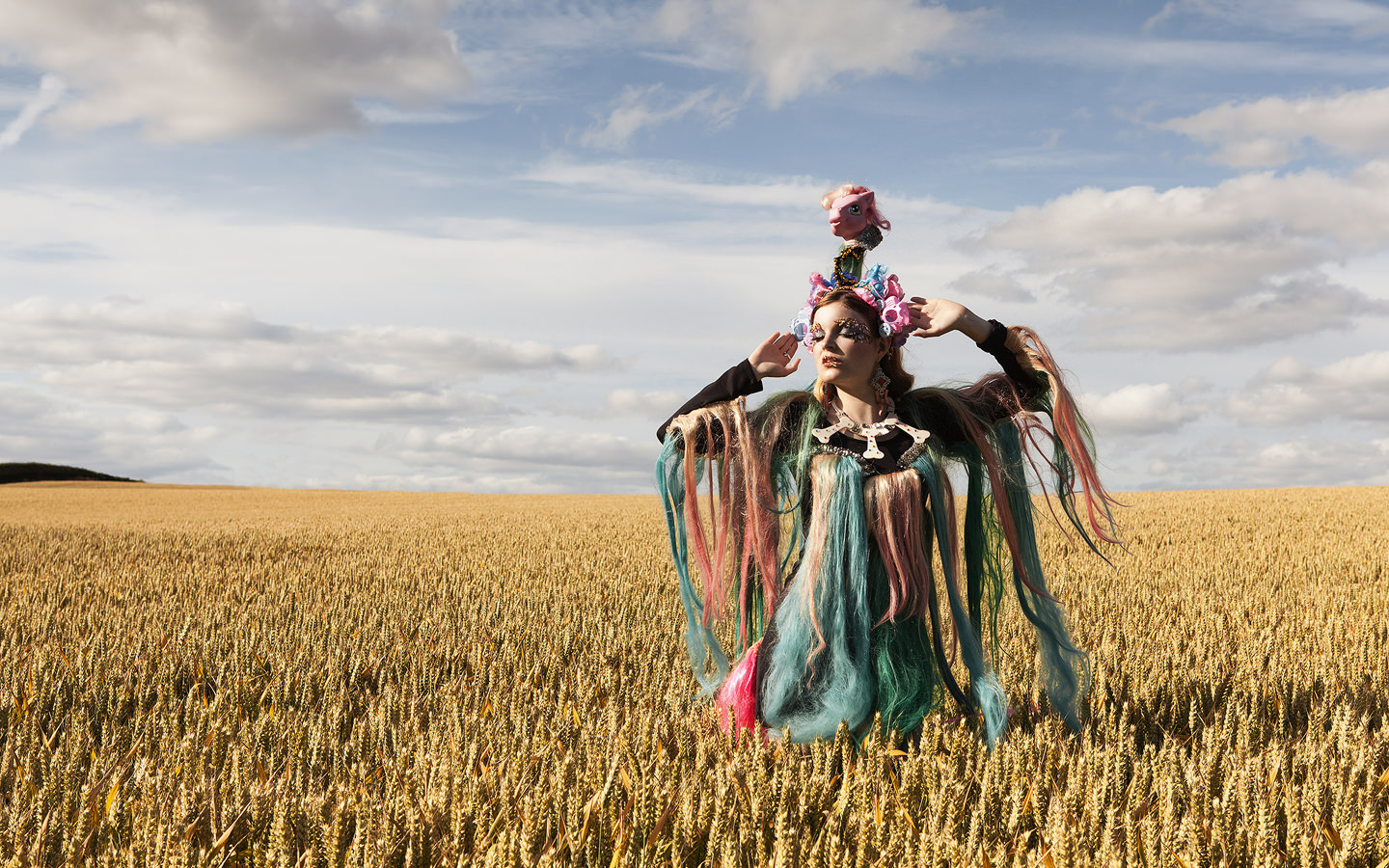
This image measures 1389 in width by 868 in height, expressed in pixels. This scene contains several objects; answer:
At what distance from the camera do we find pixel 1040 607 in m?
4.07

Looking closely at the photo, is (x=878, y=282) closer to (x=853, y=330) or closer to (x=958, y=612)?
(x=853, y=330)

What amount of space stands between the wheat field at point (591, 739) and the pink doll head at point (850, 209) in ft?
6.45

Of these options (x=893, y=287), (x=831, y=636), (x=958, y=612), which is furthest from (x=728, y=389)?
(x=958, y=612)

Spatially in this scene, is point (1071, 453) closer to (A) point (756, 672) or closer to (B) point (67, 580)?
(A) point (756, 672)

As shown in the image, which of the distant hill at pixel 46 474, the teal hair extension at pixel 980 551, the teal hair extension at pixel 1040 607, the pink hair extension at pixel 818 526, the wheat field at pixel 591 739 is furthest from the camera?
the distant hill at pixel 46 474

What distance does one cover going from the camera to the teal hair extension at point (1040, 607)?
4016mm

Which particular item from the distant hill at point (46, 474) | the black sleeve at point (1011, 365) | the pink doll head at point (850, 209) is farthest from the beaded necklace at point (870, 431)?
the distant hill at point (46, 474)

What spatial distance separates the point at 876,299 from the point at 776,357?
465 millimetres

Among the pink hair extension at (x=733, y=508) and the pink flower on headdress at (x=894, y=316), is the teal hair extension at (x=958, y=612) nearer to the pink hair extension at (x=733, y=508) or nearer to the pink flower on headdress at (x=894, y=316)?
the pink flower on headdress at (x=894, y=316)

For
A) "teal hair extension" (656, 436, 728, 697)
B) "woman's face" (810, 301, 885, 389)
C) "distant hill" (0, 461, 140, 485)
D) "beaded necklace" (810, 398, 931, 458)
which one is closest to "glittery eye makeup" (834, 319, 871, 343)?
"woman's face" (810, 301, 885, 389)

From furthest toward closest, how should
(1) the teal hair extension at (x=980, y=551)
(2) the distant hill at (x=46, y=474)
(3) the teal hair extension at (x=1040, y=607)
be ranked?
(2) the distant hill at (x=46, y=474) < (1) the teal hair extension at (x=980, y=551) < (3) the teal hair extension at (x=1040, y=607)

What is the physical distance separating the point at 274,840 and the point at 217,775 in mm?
1246

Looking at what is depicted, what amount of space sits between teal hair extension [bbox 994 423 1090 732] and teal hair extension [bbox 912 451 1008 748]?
38cm

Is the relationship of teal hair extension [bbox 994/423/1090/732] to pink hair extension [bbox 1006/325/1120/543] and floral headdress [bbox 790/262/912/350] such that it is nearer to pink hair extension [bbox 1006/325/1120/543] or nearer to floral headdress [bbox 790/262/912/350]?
pink hair extension [bbox 1006/325/1120/543]
